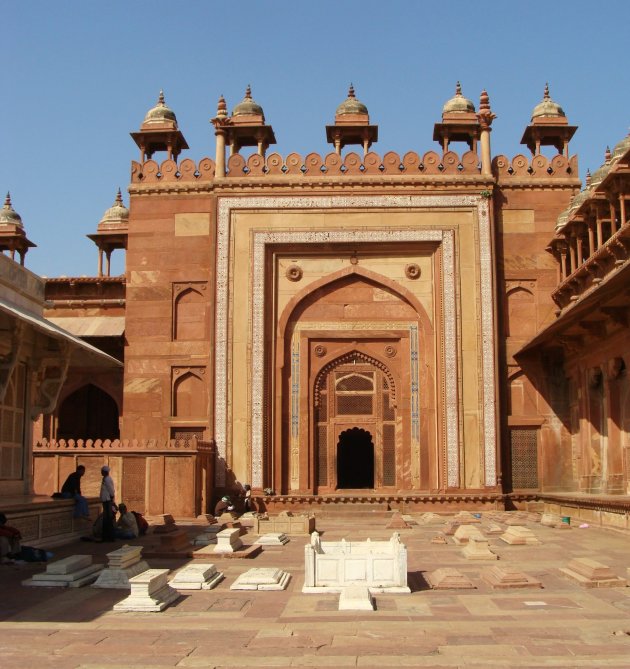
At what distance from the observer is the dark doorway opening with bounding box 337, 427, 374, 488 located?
25.2m

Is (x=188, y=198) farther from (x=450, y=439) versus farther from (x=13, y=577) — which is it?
(x=13, y=577)

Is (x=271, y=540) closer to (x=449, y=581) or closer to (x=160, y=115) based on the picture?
(x=449, y=581)

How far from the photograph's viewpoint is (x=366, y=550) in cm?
864

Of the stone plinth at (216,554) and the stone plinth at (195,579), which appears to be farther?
the stone plinth at (216,554)

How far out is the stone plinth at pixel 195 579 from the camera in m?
8.54

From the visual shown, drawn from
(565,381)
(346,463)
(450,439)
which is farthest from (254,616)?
(346,463)

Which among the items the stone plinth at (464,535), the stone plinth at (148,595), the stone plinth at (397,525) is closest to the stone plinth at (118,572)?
the stone plinth at (148,595)

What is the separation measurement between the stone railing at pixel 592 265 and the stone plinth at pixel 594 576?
6.67 meters

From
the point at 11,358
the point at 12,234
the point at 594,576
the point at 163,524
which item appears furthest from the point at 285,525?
the point at 12,234

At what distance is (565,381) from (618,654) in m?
14.1

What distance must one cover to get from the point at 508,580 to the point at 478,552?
231cm

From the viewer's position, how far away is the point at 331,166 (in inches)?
795

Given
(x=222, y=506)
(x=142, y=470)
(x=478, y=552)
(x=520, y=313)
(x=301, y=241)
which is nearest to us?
(x=478, y=552)

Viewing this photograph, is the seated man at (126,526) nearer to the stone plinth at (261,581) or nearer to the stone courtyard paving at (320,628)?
the stone courtyard paving at (320,628)
